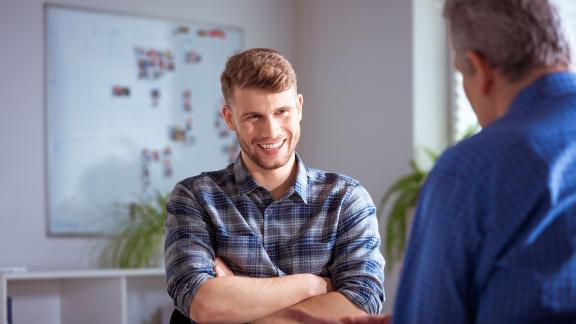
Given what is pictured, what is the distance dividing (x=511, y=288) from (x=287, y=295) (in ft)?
3.46

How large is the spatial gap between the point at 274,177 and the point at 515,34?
4.07ft

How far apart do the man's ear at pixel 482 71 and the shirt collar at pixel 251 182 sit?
3.58ft

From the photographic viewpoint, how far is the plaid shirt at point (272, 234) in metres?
2.24

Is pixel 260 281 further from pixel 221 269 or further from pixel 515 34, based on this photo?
pixel 515 34

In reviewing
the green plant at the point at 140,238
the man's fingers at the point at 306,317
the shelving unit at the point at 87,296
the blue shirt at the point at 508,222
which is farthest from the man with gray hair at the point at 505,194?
the green plant at the point at 140,238

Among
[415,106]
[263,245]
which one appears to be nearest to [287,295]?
[263,245]

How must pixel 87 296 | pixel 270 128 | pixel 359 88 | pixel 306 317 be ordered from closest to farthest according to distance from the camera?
1. pixel 306 317
2. pixel 270 128
3. pixel 87 296
4. pixel 359 88

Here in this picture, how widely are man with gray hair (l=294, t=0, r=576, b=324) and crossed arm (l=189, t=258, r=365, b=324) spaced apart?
2.85 feet

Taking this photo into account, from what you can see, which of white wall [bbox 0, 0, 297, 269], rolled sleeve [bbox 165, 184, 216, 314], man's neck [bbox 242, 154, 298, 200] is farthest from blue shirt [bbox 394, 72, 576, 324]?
white wall [bbox 0, 0, 297, 269]

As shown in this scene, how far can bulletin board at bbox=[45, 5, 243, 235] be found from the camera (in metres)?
4.82

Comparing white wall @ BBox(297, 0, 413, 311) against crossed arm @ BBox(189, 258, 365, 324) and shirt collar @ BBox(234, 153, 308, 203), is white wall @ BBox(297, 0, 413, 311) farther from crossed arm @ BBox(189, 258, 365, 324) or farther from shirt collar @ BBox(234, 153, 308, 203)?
crossed arm @ BBox(189, 258, 365, 324)

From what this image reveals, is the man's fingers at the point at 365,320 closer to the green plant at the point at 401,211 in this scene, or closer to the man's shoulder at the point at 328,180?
the man's shoulder at the point at 328,180

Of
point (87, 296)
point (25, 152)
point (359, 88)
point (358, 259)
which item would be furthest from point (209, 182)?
point (359, 88)

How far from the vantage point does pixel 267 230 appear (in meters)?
2.33
